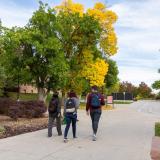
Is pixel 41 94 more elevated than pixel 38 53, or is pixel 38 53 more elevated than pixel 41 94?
pixel 38 53

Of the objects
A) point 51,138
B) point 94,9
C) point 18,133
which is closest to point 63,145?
point 51,138

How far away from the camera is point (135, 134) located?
61.1 ft

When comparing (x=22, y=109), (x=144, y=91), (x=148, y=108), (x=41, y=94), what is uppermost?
(x=144, y=91)

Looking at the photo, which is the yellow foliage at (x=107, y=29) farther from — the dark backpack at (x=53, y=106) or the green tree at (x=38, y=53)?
the dark backpack at (x=53, y=106)

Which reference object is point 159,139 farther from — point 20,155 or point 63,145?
point 20,155

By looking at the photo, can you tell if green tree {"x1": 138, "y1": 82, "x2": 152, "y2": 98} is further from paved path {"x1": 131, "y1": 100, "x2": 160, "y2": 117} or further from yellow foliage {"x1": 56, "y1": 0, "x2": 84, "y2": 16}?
yellow foliage {"x1": 56, "y1": 0, "x2": 84, "y2": 16}

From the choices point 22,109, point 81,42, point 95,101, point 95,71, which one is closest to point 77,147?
point 95,101

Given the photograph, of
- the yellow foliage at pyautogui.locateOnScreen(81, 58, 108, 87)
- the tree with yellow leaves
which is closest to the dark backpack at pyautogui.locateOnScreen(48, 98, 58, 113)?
the tree with yellow leaves

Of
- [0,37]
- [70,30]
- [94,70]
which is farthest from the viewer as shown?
[94,70]

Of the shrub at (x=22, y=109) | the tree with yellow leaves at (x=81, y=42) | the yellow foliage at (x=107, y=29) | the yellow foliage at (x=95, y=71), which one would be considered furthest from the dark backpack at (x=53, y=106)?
the yellow foliage at (x=107, y=29)

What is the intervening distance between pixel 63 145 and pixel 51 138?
1.83 m

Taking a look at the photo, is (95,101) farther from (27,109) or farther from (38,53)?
(38,53)

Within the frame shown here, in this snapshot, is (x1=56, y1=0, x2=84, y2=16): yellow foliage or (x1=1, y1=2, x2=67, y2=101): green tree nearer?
(x1=1, y1=2, x2=67, y2=101): green tree

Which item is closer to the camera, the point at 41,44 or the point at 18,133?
the point at 18,133
